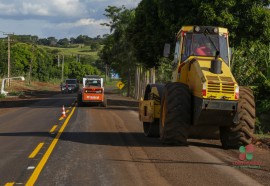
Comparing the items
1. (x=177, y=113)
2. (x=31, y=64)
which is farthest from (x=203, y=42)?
(x=31, y=64)

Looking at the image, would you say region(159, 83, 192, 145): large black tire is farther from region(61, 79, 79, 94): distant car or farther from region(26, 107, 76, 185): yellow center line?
region(61, 79, 79, 94): distant car

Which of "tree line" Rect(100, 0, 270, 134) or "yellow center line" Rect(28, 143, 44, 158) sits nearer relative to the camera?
"yellow center line" Rect(28, 143, 44, 158)

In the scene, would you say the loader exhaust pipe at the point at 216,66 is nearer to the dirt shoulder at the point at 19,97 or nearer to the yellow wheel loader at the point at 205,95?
the yellow wheel loader at the point at 205,95

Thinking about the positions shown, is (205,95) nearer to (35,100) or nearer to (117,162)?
(117,162)

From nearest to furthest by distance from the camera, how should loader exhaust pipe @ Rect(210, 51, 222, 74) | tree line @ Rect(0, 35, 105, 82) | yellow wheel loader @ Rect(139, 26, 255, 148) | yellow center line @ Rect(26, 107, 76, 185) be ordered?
yellow center line @ Rect(26, 107, 76, 185) → yellow wheel loader @ Rect(139, 26, 255, 148) → loader exhaust pipe @ Rect(210, 51, 222, 74) → tree line @ Rect(0, 35, 105, 82)

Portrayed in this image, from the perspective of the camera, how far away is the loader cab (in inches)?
511

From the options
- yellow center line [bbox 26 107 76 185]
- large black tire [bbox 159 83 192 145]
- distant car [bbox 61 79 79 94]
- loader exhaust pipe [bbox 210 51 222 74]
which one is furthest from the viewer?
distant car [bbox 61 79 79 94]

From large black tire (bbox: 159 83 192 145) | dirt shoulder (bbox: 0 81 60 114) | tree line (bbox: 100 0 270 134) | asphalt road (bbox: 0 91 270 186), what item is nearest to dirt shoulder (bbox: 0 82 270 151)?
dirt shoulder (bbox: 0 81 60 114)

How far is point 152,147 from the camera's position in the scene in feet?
41.0

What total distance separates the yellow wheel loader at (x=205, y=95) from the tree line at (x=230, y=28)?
711 centimetres

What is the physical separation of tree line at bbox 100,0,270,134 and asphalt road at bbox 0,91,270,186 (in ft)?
24.5

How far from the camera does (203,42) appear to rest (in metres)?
13.1

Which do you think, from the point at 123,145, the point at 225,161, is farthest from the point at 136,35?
the point at 225,161

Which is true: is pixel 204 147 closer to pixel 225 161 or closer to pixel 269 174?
pixel 225 161
